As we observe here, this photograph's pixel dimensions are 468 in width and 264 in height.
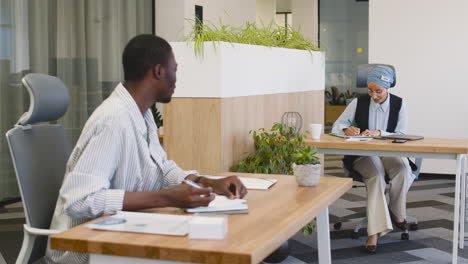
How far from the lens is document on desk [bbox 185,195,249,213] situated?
2.13 m

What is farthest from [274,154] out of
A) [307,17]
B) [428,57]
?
[307,17]

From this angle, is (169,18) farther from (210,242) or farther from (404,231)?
(210,242)

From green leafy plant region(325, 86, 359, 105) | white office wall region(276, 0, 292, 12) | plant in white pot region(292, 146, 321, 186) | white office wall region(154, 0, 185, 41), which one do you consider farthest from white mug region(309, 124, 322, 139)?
white office wall region(276, 0, 292, 12)

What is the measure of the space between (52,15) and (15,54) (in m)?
0.65

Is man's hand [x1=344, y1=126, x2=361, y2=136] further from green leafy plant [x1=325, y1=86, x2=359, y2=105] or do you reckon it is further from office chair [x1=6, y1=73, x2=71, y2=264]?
green leafy plant [x1=325, y1=86, x2=359, y2=105]

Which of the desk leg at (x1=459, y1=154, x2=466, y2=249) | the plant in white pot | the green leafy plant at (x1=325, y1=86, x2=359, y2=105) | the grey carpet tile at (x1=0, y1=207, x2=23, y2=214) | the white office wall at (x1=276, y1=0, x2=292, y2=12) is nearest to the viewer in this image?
the plant in white pot

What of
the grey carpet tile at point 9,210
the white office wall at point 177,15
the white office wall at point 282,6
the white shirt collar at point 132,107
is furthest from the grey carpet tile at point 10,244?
the white office wall at point 282,6

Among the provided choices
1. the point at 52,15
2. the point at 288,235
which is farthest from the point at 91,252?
the point at 52,15

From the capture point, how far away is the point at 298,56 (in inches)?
217

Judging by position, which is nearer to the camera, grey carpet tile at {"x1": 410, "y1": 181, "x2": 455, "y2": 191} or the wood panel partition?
the wood panel partition

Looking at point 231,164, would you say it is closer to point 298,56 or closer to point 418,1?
point 298,56

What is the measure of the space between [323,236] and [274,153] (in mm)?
1440

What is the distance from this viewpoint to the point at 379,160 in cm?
484

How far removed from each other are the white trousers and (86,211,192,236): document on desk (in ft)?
9.15
